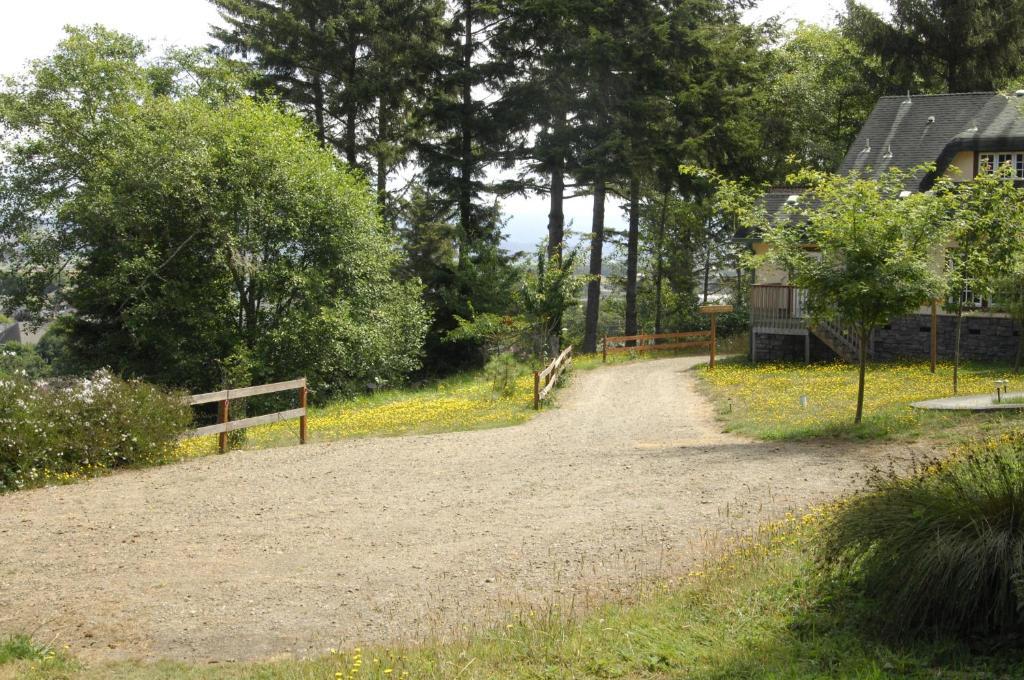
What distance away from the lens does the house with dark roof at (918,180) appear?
26.8 metres

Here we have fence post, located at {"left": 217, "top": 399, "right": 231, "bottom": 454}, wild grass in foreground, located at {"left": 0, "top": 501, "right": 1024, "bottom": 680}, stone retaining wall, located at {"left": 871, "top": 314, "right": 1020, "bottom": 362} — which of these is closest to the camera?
wild grass in foreground, located at {"left": 0, "top": 501, "right": 1024, "bottom": 680}

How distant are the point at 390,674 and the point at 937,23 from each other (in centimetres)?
4070

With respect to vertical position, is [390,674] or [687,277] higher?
[687,277]

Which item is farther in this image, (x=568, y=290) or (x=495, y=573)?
(x=568, y=290)

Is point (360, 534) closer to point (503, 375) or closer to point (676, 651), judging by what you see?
point (676, 651)

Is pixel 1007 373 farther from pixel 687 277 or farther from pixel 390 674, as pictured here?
pixel 687 277

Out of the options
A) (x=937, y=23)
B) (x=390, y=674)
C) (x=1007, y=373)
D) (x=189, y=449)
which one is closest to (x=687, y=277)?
(x=937, y=23)

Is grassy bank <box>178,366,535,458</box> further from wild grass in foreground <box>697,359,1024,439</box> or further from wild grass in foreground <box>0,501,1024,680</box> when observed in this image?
wild grass in foreground <box>0,501,1024,680</box>

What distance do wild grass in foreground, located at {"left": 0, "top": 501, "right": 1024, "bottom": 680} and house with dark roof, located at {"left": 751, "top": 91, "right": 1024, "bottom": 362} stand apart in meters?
20.3

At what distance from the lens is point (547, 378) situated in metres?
23.9

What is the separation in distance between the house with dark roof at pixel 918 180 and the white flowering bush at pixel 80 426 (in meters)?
18.2

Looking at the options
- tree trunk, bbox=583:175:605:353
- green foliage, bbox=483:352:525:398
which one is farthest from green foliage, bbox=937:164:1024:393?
tree trunk, bbox=583:175:605:353

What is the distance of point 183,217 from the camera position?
26.8 meters

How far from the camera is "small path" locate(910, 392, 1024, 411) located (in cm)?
1405
